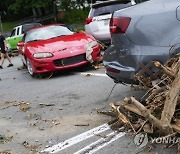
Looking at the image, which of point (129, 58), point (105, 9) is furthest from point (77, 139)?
point (105, 9)

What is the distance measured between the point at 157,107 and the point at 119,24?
1.39 m

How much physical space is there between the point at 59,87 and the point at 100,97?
1722 mm

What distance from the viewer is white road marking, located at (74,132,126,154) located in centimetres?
423

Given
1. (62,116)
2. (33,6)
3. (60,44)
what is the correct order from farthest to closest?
(33,6) → (60,44) → (62,116)

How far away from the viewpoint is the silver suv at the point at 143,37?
458cm

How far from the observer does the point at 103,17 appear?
12.3 metres

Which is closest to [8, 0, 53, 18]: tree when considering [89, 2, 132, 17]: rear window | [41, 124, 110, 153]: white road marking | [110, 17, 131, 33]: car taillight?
[89, 2, 132, 17]: rear window

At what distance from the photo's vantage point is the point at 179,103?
409 centimetres

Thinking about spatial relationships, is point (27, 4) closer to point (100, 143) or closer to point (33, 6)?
point (33, 6)

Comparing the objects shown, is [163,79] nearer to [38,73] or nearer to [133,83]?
[133,83]

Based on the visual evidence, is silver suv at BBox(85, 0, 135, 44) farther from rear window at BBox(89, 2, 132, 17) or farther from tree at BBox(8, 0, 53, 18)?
tree at BBox(8, 0, 53, 18)

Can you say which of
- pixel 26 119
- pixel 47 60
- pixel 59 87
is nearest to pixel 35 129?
pixel 26 119

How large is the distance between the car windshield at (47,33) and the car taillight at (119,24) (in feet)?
17.5

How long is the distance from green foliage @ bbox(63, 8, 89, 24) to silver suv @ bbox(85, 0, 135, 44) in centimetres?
2444
